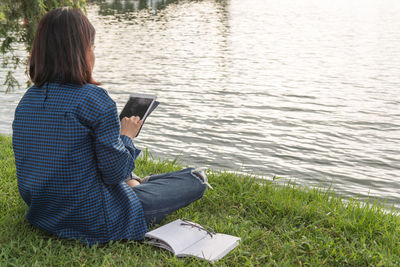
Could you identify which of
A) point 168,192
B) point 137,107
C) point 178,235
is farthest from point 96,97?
point 178,235

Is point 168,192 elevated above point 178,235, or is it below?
above

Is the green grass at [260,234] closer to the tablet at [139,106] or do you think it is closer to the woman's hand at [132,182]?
the woman's hand at [132,182]

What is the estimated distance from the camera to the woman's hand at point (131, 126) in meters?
3.33

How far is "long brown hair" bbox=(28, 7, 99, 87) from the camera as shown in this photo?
2.84m

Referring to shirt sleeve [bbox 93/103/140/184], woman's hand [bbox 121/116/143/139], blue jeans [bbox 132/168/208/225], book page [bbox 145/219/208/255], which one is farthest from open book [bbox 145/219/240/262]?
woman's hand [bbox 121/116/143/139]

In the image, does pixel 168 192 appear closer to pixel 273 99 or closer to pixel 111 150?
pixel 111 150

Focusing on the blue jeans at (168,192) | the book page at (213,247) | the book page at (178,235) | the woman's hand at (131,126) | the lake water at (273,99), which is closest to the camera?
the book page at (213,247)

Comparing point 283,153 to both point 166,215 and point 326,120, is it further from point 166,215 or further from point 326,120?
point 166,215

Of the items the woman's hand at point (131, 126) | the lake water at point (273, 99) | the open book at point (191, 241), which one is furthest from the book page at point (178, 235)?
the lake water at point (273, 99)

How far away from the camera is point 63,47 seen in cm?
285

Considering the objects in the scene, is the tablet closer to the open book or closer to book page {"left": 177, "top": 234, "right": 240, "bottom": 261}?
the open book

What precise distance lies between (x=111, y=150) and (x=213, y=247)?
104 cm

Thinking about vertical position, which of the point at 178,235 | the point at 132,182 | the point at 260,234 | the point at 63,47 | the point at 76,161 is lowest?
the point at 260,234

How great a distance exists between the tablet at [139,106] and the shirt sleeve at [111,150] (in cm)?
45
